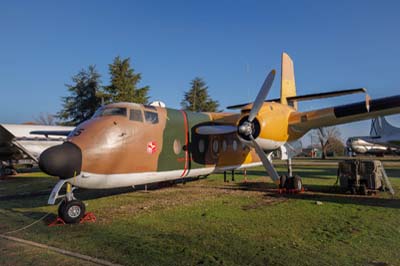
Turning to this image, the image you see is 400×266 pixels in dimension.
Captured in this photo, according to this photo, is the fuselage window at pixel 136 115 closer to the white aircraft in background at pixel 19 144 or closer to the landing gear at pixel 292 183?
the landing gear at pixel 292 183

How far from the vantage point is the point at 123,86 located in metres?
37.3

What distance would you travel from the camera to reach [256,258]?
16.4ft

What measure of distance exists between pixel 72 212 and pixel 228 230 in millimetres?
4040

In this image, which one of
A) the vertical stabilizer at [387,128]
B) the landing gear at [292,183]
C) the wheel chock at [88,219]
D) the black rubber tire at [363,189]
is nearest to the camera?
the wheel chock at [88,219]

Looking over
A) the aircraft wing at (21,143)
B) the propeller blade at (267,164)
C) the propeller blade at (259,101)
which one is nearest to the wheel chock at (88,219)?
the propeller blade at (267,164)

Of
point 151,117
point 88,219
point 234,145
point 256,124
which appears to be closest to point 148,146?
point 151,117

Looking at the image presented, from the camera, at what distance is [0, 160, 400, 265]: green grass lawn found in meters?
5.14

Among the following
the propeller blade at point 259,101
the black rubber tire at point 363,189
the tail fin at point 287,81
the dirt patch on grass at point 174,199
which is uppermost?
the tail fin at point 287,81

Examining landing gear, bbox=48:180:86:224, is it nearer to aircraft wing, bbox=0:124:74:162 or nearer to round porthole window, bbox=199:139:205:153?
round porthole window, bbox=199:139:205:153

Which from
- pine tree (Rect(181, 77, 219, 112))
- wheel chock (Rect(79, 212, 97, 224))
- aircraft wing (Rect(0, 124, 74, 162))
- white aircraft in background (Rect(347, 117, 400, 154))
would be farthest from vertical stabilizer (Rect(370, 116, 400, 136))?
wheel chock (Rect(79, 212, 97, 224))

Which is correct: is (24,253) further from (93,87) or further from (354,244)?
(93,87)

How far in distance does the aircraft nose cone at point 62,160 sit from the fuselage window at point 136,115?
6.85 feet

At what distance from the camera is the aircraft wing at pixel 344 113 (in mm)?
11258

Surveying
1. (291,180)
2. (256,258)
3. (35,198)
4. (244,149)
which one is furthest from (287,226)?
(35,198)
